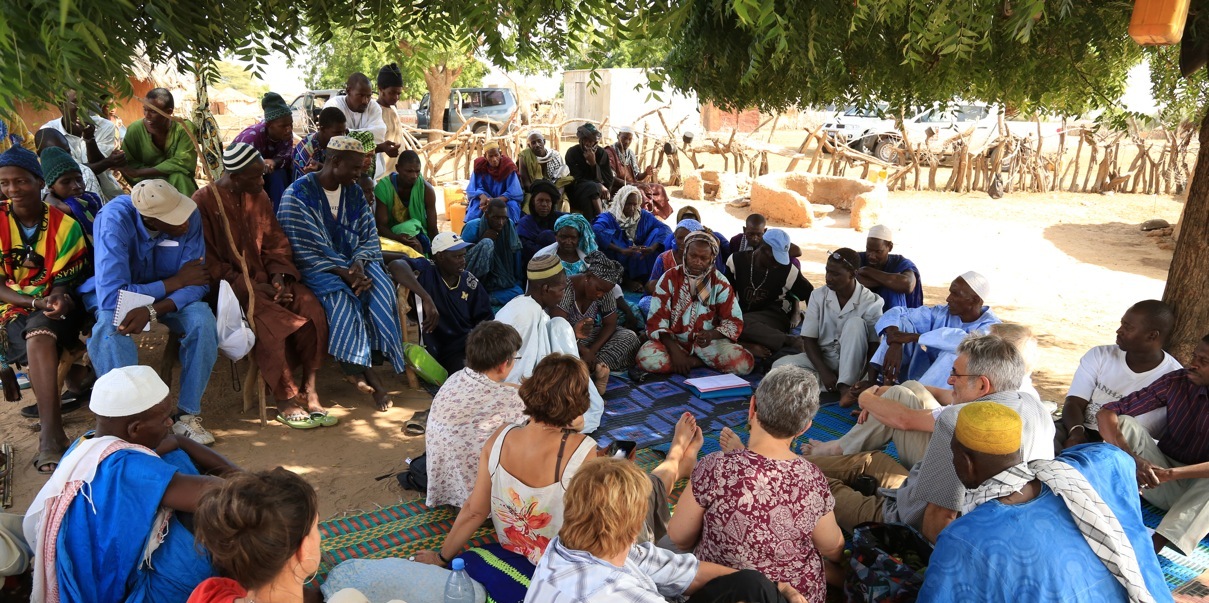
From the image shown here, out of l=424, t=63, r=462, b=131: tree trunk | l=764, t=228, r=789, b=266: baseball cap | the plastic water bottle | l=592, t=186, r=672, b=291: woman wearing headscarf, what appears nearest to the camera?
the plastic water bottle

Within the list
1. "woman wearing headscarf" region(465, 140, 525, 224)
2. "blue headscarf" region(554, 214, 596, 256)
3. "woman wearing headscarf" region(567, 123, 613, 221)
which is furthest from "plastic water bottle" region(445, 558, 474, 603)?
"woman wearing headscarf" region(567, 123, 613, 221)

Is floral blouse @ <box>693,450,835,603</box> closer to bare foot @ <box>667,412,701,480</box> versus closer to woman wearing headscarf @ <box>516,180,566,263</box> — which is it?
bare foot @ <box>667,412,701,480</box>

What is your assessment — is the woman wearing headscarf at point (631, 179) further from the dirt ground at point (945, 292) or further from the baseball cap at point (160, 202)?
the baseball cap at point (160, 202)

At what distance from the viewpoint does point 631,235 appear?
860cm

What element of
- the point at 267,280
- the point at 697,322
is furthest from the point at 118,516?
the point at 697,322

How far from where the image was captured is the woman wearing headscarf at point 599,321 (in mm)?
5938

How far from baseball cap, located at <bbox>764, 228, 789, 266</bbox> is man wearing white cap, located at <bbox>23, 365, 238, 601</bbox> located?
496 cm

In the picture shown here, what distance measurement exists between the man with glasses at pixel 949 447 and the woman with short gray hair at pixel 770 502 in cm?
71

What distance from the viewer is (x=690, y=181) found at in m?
15.8

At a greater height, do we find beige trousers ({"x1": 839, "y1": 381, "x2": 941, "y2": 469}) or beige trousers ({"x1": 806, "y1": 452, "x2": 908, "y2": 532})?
beige trousers ({"x1": 839, "y1": 381, "x2": 941, "y2": 469})

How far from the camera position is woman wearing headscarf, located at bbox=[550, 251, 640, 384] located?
594 cm

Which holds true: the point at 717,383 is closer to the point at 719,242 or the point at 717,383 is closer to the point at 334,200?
the point at 719,242

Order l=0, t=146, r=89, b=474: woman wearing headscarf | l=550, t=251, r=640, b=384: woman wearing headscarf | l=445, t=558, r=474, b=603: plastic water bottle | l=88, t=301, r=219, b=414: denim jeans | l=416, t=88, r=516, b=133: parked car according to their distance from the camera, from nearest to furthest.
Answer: l=445, t=558, r=474, b=603: plastic water bottle
l=0, t=146, r=89, b=474: woman wearing headscarf
l=88, t=301, r=219, b=414: denim jeans
l=550, t=251, r=640, b=384: woman wearing headscarf
l=416, t=88, r=516, b=133: parked car

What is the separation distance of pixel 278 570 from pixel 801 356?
4.54 m
